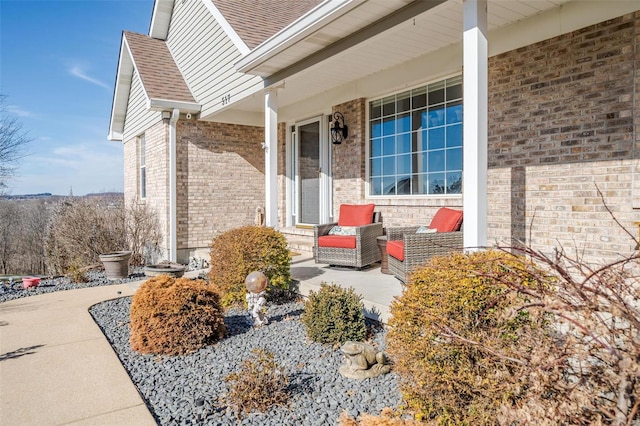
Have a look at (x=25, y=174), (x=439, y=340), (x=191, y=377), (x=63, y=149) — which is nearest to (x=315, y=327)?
(x=191, y=377)

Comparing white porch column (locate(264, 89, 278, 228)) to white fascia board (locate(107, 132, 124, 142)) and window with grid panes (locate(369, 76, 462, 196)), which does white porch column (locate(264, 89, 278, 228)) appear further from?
white fascia board (locate(107, 132, 124, 142))

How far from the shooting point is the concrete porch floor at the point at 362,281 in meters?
4.32

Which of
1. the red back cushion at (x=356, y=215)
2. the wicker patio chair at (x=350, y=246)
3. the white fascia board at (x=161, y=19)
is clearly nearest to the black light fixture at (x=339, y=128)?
the red back cushion at (x=356, y=215)

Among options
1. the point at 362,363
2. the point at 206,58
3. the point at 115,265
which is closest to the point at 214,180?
the point at 206,58

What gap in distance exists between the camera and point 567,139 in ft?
15.3

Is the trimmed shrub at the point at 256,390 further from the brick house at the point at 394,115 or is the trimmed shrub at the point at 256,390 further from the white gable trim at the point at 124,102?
the white gable trim at the point at 124,102

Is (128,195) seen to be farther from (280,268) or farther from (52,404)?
(52,404)

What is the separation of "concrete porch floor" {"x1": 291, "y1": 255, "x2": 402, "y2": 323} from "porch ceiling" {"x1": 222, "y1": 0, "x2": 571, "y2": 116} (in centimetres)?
290

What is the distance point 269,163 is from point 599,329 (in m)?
6.17

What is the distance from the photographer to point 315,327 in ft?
13.3

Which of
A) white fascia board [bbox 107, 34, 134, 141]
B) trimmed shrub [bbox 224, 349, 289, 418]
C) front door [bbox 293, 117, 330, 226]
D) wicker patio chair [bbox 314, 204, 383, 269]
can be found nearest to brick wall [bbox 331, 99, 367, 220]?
front door [bbox 293, 117, 330, 226]

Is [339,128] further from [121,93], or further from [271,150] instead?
[121,93]

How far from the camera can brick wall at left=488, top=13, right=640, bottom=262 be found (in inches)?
168

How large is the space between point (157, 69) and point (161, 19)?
81.1 inches
